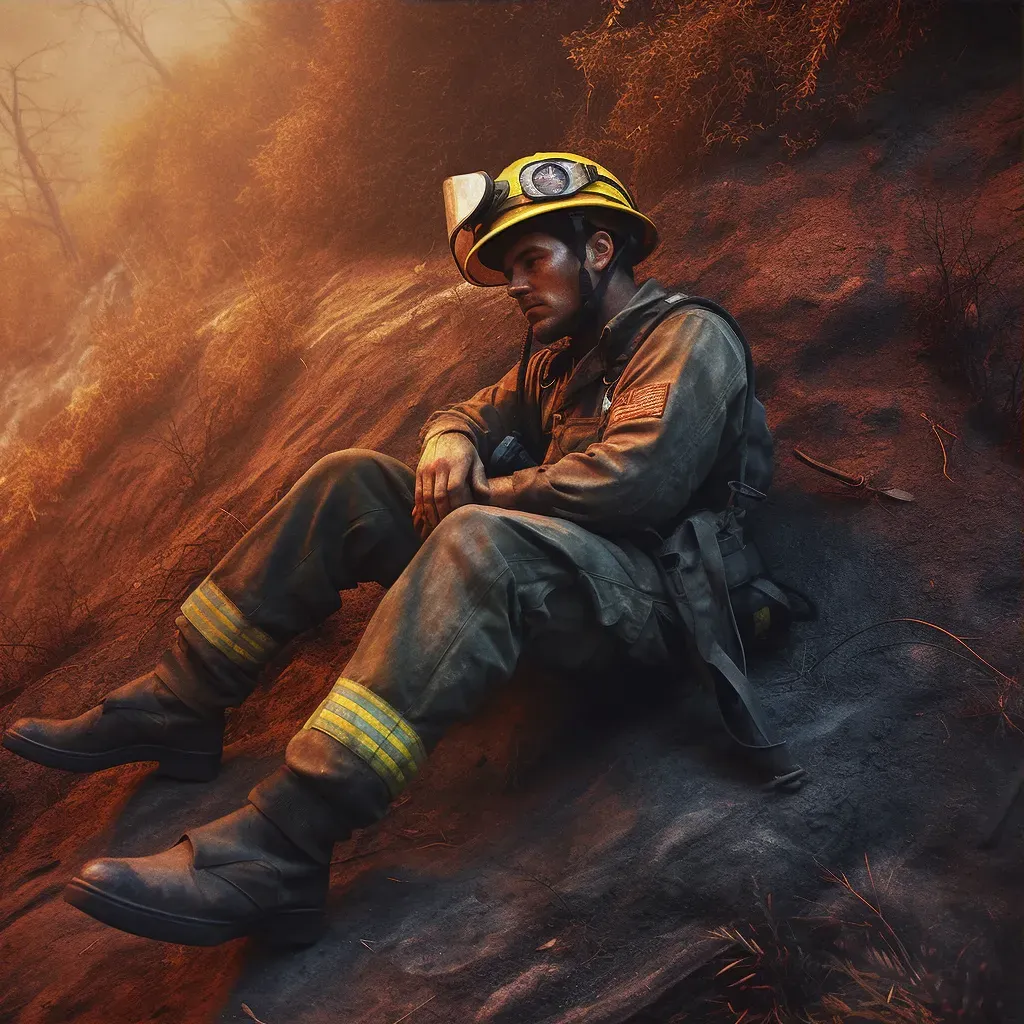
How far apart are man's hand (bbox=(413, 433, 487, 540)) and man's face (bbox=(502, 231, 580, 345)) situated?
0.57 m

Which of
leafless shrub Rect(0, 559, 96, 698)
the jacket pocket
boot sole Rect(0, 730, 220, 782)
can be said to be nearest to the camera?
boot sole Rect(0, 730, 220, 782)

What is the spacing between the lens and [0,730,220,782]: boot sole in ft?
9.30

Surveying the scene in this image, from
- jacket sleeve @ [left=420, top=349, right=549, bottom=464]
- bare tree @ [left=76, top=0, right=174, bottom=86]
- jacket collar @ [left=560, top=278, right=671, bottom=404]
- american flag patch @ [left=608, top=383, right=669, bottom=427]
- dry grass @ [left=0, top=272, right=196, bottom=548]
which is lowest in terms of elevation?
dry grass @ [left=0, top=272, right=196, bottom=548]

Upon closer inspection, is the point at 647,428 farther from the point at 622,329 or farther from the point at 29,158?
the point at 29,158

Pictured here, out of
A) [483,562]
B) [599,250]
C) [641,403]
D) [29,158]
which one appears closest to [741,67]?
[599,250]

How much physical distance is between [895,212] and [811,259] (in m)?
0.50

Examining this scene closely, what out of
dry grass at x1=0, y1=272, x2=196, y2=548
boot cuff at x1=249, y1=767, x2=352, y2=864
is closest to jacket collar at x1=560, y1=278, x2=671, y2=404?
boot cuff at x1=249, y1=767, x2=352, y2=864

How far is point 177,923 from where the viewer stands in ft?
6.75

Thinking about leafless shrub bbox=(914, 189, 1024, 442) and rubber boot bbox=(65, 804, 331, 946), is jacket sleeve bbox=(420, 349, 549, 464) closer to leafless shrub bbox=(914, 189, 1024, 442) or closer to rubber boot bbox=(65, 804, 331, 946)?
rubber boot bbox=(65, 804, 331, 946)

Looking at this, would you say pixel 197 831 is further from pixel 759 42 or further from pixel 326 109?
pixel 326 109

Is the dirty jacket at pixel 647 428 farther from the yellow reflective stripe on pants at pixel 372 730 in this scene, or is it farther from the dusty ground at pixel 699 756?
the yellow reflective stripe on pants at pixel 372 730

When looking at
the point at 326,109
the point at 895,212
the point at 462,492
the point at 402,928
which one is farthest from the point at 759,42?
the point at 402,928

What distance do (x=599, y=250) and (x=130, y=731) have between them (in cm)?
233

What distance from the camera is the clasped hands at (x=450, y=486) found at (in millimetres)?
2869
